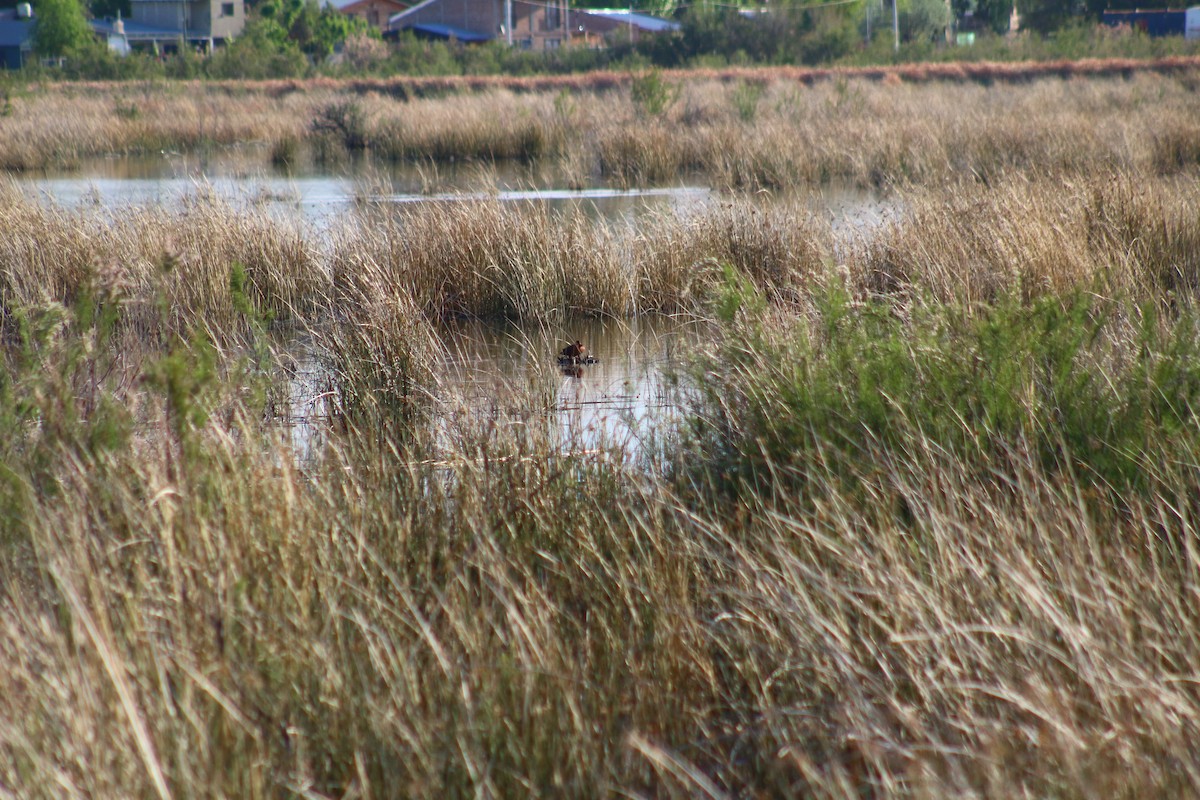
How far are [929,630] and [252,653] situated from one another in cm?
119

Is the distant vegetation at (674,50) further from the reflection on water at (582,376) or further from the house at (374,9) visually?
the reflection on water at (582,376)

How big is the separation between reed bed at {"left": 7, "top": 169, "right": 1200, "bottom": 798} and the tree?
48.7 meters

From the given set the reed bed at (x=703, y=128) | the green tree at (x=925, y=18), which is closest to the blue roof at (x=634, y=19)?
the green tree at (x=925, y=18)

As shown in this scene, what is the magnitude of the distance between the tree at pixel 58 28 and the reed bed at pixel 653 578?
48718mm

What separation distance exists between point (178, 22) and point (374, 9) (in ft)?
41.5

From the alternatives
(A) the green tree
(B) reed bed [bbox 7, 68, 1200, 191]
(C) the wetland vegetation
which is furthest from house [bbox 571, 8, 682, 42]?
(C) the wetland vegetation

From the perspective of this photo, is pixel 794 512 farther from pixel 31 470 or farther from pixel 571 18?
pixel 571 18

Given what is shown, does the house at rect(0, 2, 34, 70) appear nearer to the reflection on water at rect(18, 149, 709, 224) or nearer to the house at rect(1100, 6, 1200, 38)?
the reflection on water at rect(18, 149, 709, 224)

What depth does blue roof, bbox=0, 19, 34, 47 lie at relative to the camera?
5441 centimetres

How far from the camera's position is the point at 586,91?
83.9ft

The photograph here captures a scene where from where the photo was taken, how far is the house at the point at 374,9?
68.5m

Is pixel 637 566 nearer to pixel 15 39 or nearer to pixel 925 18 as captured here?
pixel 925 18

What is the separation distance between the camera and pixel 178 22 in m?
60.9

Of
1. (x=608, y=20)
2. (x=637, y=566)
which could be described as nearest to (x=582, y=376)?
(x=637, y=566)
